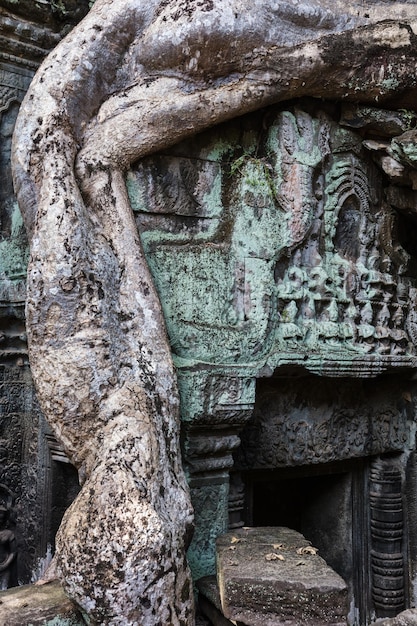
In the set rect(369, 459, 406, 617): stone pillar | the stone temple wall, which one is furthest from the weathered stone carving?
the stone temple wall

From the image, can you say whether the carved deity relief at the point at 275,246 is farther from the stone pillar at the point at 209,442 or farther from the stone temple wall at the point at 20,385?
the stone temple wall at the point at 20,385

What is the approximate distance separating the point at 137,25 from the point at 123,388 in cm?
187

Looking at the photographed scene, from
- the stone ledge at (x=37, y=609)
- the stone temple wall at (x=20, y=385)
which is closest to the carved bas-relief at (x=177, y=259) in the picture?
the stone ledge at (x=37, y=609)

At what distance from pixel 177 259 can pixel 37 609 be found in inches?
65.8

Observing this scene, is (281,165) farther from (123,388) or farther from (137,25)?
(123,388)

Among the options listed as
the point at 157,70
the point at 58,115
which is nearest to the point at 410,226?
the point at 157,70

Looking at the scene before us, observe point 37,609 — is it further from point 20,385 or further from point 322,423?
point 322,423

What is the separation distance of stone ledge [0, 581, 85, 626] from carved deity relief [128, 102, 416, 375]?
1.20 metres

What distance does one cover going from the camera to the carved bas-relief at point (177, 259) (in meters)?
2.70

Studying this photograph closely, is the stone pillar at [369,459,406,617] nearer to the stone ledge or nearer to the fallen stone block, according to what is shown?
the fallen stone block

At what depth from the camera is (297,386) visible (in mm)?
4109

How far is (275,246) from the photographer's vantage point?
3666mm

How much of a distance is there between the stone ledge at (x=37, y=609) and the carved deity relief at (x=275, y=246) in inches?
47.2

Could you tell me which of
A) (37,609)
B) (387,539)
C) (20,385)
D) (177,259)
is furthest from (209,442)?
(387,539)
